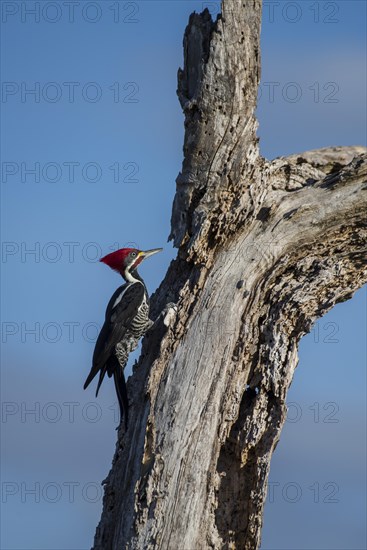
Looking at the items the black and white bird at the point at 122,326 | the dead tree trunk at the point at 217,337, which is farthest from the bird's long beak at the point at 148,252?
the dead tree trunk at the point at 217,337

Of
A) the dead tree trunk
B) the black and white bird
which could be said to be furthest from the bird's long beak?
the dead tree trunk

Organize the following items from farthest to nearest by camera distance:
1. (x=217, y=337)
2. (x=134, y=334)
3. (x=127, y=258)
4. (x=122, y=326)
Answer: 1. (x=127, y=258)
2. (x=122, y=326)
3. (x=134, y=334)
4. (x=217, y=337)

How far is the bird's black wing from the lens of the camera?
21.7 feet

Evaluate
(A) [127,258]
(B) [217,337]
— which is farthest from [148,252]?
(B) [217,337]

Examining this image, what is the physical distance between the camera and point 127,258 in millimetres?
7656

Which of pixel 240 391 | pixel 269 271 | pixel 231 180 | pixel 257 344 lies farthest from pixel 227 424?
pixel 231 180

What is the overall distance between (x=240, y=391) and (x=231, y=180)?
138cm

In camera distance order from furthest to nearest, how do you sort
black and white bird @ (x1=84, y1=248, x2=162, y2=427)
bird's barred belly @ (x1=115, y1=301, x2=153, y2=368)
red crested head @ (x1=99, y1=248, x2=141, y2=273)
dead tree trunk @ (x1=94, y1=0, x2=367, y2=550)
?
red crested head @ (x1=99, y1=248, x2=141, y2=273) → black and white bird @ (x1=84, y1=248, x2=162, y2=427) → bird's barred belly @ (x1=115, y1=301, x2=153, y2=368) → dead tree trunk @ (x1=94, y1=0, x2=367, y2=550)

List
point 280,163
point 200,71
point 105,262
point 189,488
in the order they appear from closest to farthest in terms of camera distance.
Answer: point 189,488 → point 200,71 → point 280,163 → point 105,262

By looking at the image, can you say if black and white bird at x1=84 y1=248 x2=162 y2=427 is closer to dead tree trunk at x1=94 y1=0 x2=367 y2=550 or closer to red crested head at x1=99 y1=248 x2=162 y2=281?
red crested head at x1=99 y1=248 x2=162 y2=281

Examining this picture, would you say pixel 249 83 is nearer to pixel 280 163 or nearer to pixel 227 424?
pixel 280 163

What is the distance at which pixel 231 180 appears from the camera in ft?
18.5

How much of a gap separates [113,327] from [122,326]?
0.07 meters

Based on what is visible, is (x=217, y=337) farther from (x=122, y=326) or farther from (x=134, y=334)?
(x=122, y=326)
